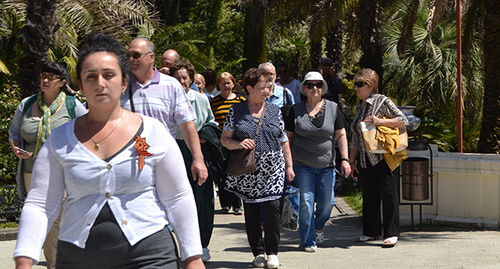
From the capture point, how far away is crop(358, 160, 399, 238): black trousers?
7734 mm

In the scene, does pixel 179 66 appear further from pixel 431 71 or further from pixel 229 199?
pixel 431 71

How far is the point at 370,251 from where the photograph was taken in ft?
24.6

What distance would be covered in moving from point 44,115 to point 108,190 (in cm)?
323

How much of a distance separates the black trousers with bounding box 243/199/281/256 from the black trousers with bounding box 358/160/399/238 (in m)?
1.54

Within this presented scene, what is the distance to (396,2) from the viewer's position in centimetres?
2403

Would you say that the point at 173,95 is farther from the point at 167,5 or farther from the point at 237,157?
the point at 167,5

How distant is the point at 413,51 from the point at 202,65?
30.2 ft

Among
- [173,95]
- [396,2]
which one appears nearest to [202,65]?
[396,2]

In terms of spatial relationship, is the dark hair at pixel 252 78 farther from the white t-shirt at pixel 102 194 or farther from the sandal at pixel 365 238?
the white t-shirt at pixel 102 194

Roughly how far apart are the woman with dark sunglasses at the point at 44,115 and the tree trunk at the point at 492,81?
19.1 ft

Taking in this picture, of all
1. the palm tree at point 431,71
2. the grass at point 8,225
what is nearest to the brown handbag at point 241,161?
the grass at point 8,225

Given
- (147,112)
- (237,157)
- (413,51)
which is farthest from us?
(413,51)

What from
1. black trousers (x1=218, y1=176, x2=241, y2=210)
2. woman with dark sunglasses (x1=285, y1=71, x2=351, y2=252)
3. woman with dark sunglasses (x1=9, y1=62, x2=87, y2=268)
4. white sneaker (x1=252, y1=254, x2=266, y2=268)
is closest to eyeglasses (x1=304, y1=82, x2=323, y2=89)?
woman with dark sunglasses (x1=285, y1=71, x2=351, y2=252)

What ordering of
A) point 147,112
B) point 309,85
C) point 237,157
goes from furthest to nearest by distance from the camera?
point 309,85 → point 237,157 → point 147,112
